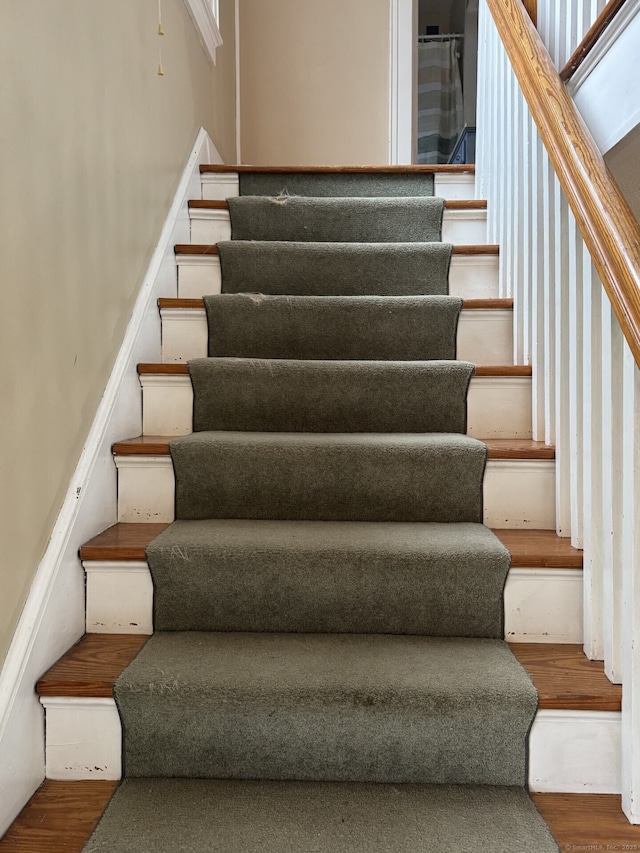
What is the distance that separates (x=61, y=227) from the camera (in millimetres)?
1237

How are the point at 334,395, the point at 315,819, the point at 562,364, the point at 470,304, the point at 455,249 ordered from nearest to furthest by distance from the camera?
the point at 315,819 → the point at 562,364 → the point at 334,395 → the point at 470,304 → the point at 455,249

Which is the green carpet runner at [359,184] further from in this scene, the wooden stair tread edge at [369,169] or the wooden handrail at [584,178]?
the wooden handrail at [584,178]

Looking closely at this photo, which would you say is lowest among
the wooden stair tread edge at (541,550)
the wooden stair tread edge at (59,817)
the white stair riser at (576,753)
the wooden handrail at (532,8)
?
the wooden stair tread edge at (59,817)

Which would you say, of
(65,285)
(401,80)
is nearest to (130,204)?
(65,285)

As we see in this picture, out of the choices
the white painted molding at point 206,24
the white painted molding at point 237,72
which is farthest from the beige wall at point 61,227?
the white painted molding at point 237,72

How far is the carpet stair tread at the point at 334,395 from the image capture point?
65.4 inches

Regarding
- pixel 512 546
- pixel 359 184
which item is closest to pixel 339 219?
pixel 359 184

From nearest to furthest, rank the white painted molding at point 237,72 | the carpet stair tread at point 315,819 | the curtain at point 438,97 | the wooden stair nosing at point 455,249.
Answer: the carpet stair tread at point 315,819 → the wooden stair nosing at point 455,249 → the white painted molding at point 237,72 → the curtain at point 438,97

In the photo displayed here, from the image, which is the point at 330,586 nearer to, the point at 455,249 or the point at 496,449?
the point at 496,449

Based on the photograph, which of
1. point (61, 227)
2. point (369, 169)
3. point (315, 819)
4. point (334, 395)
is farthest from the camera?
point (369, 169)

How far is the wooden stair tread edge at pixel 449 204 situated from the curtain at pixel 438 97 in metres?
3.62

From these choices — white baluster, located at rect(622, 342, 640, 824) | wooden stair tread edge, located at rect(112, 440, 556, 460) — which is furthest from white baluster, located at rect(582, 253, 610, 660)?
wooden stair tread edge, located at rect(112, 440, 556, 460)

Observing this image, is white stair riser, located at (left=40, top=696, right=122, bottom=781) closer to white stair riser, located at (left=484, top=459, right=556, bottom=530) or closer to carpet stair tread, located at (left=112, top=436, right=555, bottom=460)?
carpet stair tread, located at (left=112, top=436, right=555, bottom=460)

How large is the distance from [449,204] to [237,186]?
83 cm
